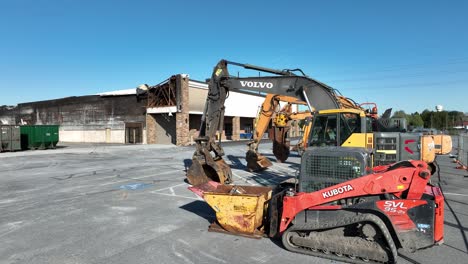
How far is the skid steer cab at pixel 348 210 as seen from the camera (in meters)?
5.23

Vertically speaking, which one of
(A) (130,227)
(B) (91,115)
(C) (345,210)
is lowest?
(A) (130,227)

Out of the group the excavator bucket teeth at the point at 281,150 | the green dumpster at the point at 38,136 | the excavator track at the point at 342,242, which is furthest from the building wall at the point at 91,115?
the excavator track at the point at 342,242

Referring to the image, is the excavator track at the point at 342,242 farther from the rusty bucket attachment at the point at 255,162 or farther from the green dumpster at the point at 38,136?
the green dumpster at the point at 38,136

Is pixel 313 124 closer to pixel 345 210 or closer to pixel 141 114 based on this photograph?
pixel 345 210

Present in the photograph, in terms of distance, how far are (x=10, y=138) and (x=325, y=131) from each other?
98.1ft

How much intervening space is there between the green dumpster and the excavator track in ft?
110

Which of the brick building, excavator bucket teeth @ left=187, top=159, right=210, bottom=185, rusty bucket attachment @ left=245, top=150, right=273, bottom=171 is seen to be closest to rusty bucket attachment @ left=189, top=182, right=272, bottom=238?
excavator bucket teeth @ left=187, top=159, right=210, bottom=185

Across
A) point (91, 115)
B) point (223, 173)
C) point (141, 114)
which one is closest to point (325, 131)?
point (223, 173)

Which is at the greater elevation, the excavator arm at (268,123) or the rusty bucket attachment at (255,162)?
the excavator arm at (268,123)

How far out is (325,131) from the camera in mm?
11289

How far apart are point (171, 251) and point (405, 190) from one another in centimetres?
412

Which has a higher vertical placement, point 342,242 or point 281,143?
point 281,143

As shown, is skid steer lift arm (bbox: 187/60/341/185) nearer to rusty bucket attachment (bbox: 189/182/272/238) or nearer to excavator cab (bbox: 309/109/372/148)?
excavator cab (bbox: 309/109/372/148)

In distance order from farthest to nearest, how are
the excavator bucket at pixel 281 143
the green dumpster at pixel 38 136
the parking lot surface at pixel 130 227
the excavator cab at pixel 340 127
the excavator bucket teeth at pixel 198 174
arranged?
1. the green dumpster at pixel 38 136
2. the excavator bucket at pixel 281 143
3. the excavator bucket teeth at pixel 198 174
4. the excavator cab at pixel 340 127
5. the parking lot surface at pixel 130 227
